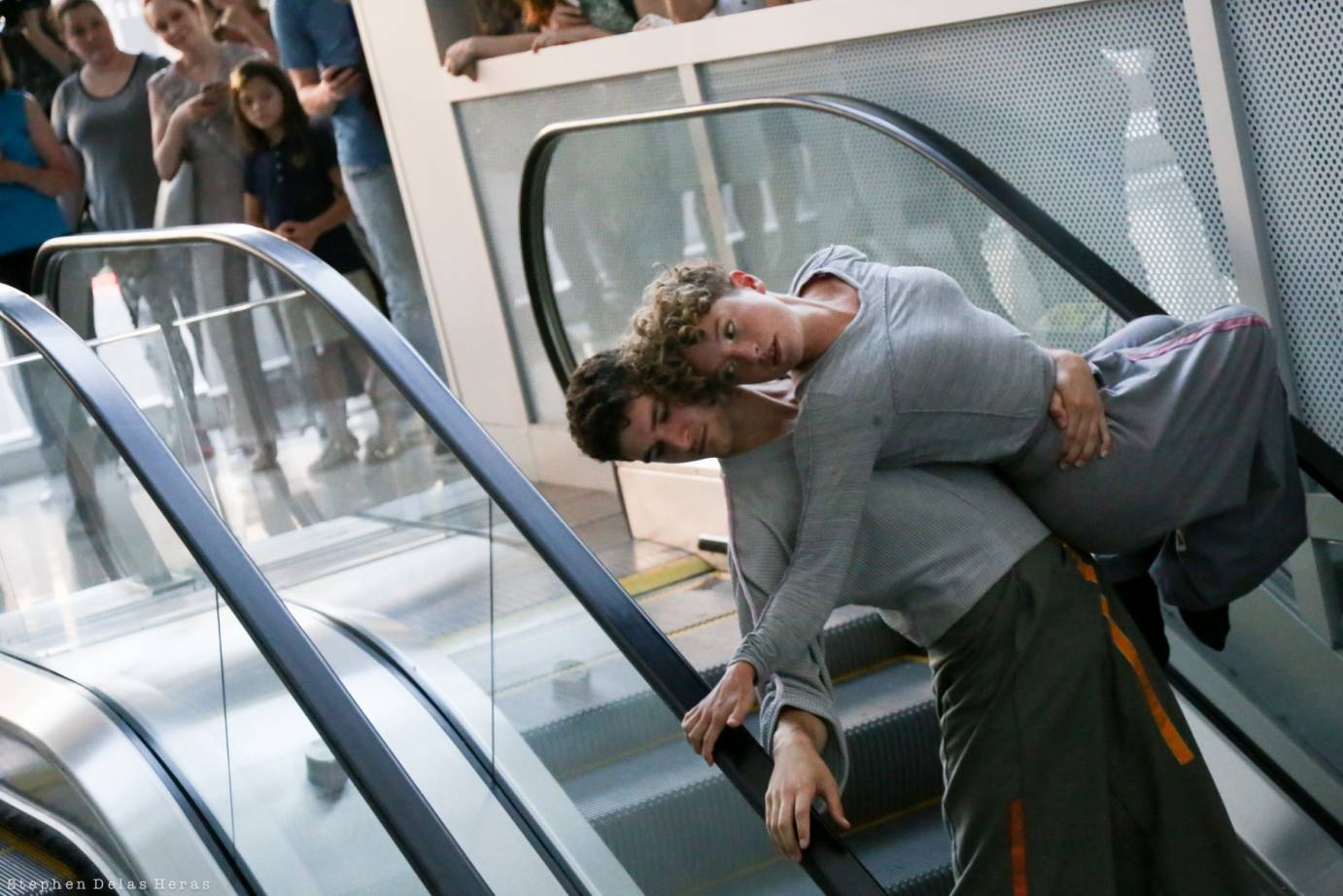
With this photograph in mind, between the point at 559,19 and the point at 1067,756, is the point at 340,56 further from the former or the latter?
the point at 1067,756

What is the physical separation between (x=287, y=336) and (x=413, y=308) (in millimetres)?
1572

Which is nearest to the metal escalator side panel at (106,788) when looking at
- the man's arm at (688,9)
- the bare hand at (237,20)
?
the man's arm at (688,9)

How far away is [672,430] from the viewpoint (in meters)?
2.12

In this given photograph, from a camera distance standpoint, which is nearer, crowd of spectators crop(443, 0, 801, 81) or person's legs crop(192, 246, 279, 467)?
crowd of spectators crop(443, 0, 801, 81)

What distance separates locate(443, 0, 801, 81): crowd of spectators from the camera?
4574mm

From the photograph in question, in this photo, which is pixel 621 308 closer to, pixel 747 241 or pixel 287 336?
pixel 747 241

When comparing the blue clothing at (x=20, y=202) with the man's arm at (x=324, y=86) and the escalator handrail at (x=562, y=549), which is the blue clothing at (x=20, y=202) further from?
the escalator handrail at (x=562, y=549)

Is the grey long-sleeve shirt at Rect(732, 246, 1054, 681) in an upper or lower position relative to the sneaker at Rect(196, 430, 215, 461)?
upper

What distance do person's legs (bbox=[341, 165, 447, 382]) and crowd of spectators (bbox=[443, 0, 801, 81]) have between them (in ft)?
2.25

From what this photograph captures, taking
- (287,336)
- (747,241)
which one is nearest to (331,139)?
(287,336)

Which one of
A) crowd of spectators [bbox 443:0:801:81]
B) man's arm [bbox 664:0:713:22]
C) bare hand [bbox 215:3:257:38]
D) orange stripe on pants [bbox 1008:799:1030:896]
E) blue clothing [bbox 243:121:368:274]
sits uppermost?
bare hand [bbox 215:3:257:38]

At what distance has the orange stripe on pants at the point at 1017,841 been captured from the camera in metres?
2.26

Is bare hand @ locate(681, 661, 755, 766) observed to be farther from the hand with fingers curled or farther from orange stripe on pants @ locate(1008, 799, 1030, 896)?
orange stripe on pants @ locate(1008, 799, 1030, 896)

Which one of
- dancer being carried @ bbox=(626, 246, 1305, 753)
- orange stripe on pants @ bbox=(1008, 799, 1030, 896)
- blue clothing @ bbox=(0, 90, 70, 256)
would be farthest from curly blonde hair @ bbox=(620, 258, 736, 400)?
blue clothing @ bbox=(0, 90, 70, 256)
